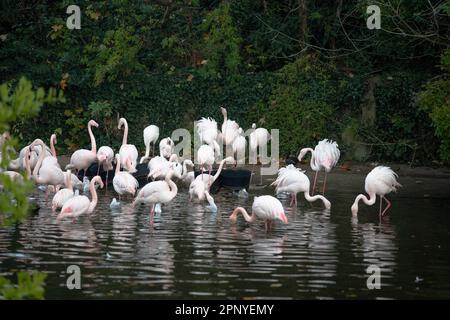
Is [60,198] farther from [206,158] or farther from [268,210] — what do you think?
[206,158]

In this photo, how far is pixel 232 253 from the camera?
12.1 meters

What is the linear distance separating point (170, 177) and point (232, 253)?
3760 millimetres

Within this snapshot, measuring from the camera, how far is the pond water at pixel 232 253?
10180mm

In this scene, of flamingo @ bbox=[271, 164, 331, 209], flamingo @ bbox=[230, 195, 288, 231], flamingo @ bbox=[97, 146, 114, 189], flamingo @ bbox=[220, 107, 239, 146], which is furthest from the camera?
flamingo @ bbox=[220, 107, 239, 146]

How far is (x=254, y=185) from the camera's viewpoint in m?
20.4

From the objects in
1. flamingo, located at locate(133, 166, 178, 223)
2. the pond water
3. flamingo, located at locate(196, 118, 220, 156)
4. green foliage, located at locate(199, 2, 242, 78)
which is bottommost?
the pond water

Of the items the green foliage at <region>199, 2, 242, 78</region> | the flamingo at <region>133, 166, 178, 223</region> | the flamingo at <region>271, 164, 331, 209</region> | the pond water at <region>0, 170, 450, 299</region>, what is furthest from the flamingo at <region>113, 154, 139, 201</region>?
the green foliage at <region>199, 2, 242, 78</region>

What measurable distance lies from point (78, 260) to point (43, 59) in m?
16.1

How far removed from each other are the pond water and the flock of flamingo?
0.86 ft

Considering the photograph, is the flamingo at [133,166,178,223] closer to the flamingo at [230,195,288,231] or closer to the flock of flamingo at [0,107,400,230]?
the flock of flamingo at [0,107,400,230]

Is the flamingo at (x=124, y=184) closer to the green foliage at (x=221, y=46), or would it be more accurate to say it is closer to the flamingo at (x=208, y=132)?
the flamingo at (x=208, y=132)

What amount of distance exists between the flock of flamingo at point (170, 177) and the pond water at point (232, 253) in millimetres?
261

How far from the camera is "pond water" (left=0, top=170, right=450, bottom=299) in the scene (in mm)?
10180
